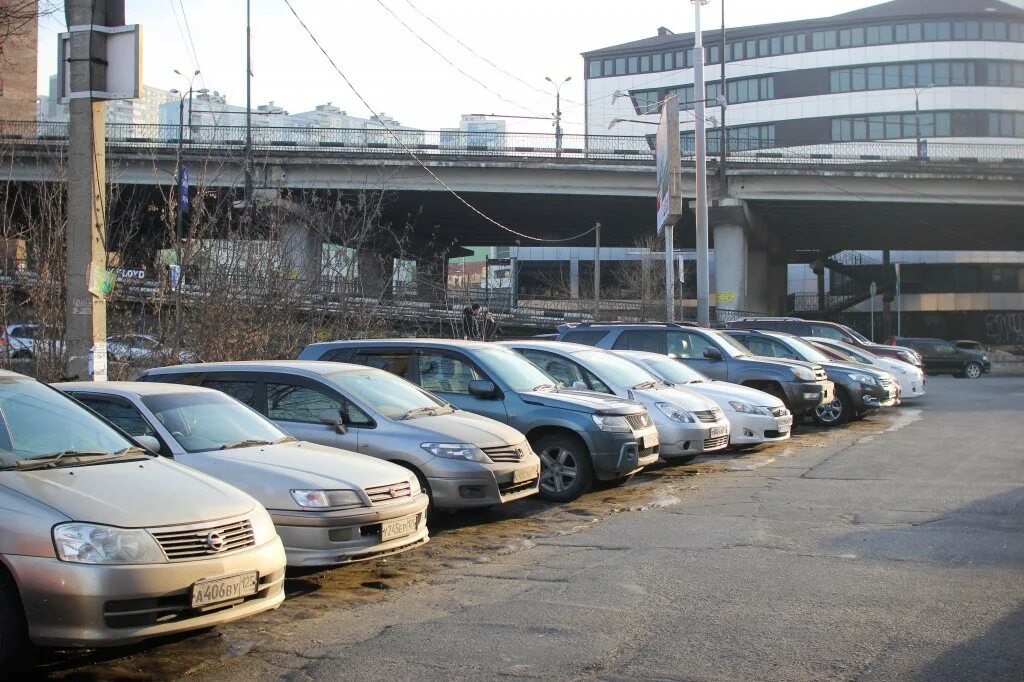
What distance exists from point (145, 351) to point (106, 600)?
1222 cm

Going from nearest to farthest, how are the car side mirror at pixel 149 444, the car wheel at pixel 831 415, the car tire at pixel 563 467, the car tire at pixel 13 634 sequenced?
the car tire at pixel 13 634 → the car side mirror at pixel 149 444 → the car tire at pixel 563 467 → the car wheel at pixel 831 415

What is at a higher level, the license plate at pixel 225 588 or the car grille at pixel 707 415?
the car grille at pixel 707 415

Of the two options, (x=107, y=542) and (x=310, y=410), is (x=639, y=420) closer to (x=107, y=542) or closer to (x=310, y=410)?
(x=310, y=410)

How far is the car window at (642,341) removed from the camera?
59.1 ft

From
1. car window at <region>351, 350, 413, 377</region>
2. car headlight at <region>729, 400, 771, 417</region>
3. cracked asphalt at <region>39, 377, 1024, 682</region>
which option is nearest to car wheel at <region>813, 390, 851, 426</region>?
car headlight at <region>729, 400, 771, 417</region>

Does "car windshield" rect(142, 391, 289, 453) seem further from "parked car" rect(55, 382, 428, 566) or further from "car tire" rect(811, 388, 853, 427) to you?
"car tire" rect(811, 388, 853, 427)

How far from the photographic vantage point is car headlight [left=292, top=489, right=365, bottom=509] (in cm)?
723

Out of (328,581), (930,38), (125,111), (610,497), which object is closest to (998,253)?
(930,38)

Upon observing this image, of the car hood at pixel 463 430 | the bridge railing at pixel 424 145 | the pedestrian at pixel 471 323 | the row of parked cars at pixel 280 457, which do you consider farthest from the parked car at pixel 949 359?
the car hood at pixel 463 430

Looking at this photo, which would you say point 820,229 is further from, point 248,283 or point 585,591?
point 585,591

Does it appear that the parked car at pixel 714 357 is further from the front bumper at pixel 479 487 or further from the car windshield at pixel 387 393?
the front bumper at pixel 479 487

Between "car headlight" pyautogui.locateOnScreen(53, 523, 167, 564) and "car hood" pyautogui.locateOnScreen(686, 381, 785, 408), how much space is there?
10733mm

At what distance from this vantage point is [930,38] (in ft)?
225

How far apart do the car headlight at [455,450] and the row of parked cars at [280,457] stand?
1 cm
